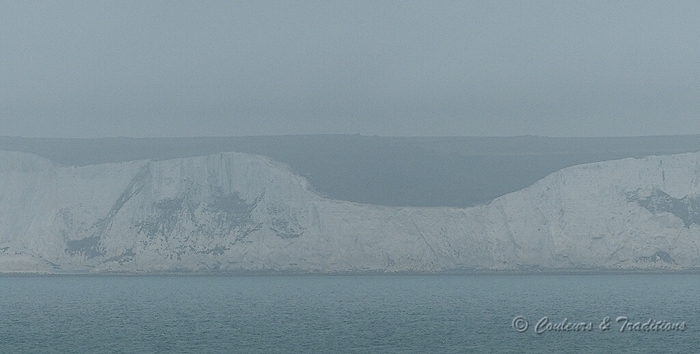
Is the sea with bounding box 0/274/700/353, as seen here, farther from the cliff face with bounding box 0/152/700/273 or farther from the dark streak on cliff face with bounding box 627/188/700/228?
the dark streak on cliff face with bounding box 627/188/700/228

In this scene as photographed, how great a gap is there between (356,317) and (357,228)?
3505cm

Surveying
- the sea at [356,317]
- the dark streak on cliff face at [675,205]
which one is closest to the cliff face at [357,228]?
the dark streak on cliff face at [675,205]

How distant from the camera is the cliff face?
88.1 metres

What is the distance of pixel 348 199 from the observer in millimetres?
91875

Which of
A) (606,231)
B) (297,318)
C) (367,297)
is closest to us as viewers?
(297,318)

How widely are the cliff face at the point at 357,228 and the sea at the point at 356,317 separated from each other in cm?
346

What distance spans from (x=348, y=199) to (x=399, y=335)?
45920mm

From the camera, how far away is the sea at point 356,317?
4309 cm

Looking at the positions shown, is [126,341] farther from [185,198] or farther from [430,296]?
[185,198]

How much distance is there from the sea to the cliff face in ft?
11.3

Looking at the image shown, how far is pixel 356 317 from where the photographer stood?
179 feet

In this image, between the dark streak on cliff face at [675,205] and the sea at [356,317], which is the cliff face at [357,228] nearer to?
the dark streak on cliff face at [675,205]

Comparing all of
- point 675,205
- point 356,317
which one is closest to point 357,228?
point 675,205

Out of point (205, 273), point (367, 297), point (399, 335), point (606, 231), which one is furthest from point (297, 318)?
point (606, 231)
